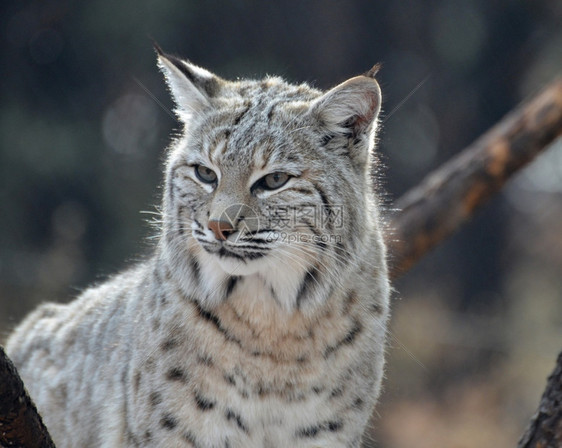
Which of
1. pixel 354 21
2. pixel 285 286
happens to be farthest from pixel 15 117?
pixel 285 286

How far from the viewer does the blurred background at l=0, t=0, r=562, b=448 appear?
14320 mm

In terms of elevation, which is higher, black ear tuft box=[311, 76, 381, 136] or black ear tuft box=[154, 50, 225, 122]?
black ear tuft box=[311, 76, 381, 136]

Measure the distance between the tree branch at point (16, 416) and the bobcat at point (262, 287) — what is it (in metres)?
0.90

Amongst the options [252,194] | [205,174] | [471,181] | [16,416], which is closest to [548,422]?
[252,194]

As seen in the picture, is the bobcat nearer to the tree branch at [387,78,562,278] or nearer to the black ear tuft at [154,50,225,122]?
the black ear tuft at [154,50,225,122]

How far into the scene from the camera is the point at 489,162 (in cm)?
581

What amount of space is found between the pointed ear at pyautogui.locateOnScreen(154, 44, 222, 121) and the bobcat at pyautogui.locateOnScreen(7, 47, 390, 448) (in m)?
0.01

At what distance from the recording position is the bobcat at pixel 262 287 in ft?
13.5

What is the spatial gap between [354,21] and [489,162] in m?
11.8

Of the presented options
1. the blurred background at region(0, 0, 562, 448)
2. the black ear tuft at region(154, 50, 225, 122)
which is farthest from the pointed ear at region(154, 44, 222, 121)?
the blurred background at region(0, 0, 562, 448)

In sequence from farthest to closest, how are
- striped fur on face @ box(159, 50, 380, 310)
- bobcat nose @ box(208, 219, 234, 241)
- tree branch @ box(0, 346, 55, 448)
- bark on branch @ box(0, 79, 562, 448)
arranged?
bark on branch @ box(0, 79, 562, 448) < striped fur on face @ box(159, 50, 380, 310) < bobcat nose @ box(208, 219, 234, 241) < tree branch @ box(0, 346, 55, 448)

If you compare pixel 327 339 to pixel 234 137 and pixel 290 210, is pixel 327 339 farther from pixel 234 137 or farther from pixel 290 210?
pixel 234 137

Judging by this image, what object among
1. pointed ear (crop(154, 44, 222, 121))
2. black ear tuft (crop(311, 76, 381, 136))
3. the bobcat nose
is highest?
black ear tuft (crop(311, 76, 381, 136))

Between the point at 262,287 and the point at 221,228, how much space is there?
47cm
